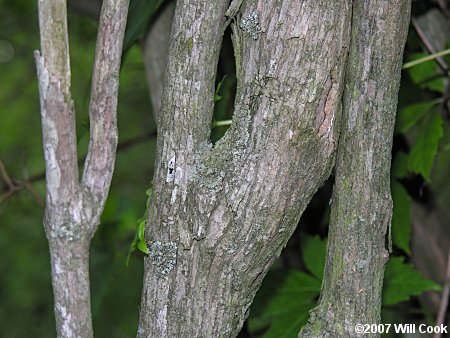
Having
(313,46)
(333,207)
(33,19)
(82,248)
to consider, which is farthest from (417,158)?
(33,19)

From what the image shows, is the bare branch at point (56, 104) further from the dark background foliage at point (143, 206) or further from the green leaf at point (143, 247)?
the dark background foliage at point (143, 206)

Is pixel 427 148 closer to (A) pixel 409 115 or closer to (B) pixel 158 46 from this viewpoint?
(A) pixel 409 115

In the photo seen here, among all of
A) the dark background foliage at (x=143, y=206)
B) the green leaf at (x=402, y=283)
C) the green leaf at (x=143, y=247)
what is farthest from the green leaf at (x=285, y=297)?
the green leaf at (x=143, y=247)

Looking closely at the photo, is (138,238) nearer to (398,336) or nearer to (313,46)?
(313,46)

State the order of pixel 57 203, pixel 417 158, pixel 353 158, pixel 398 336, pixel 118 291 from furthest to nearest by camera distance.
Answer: pixel 118 291 < pixel 398 336 < pixel 417 158 < pixel 353 158 < pixel 57 203

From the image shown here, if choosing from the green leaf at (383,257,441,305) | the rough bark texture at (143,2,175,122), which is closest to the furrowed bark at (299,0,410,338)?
the green leaf at (383,257,441,305)

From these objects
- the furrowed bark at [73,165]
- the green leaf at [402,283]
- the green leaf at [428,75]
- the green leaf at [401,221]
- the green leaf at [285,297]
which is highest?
the green leaf at [428,75]
